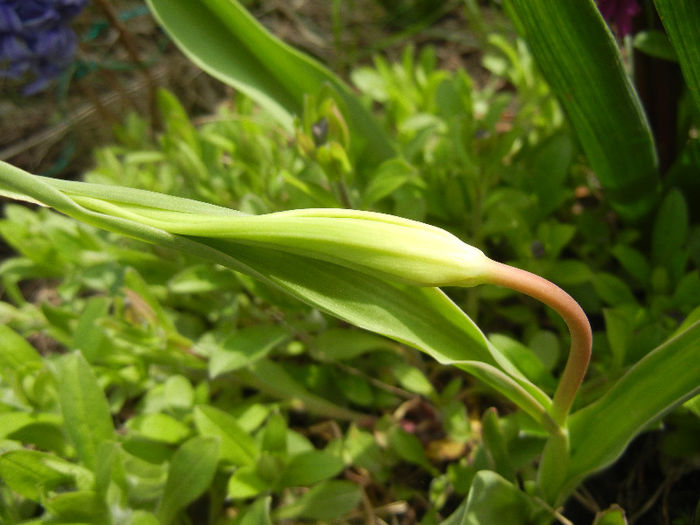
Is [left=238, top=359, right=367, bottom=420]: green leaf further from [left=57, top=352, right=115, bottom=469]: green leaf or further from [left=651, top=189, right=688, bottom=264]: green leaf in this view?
[left=651, top=189, right=688, bottom=264]: green leaf

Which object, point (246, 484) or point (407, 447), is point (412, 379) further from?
point (246, 484)

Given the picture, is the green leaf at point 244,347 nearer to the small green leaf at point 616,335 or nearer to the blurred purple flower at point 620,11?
the small green leaf at point 616,335

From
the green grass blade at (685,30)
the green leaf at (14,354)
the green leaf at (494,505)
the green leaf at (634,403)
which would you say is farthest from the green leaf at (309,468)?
the green grass blade at (685,30)

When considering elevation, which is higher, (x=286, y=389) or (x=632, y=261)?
(x=632, y=261)

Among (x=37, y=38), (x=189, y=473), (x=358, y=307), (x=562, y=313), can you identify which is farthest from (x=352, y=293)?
(x=37, y=38)

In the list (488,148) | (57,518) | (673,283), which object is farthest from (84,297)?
(673,283)
